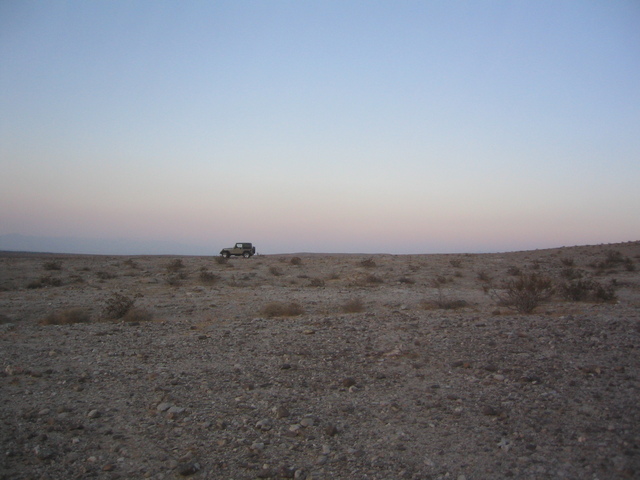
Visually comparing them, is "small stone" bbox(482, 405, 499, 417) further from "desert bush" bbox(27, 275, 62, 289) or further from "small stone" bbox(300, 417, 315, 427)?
"desert bush" bbox(27, 275, 62, 289)

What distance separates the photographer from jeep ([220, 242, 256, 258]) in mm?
48531

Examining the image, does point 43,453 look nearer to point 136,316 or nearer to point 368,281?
point 136,316

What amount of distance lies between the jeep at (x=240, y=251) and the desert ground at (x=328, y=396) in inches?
1350

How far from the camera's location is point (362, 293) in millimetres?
20906

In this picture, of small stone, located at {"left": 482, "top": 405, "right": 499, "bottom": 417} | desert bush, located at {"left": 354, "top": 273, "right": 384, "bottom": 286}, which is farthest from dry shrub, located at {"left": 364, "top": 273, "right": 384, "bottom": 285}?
small stone, located at {"left": 482, "top": 405, "right": 499, "bottom": 417}

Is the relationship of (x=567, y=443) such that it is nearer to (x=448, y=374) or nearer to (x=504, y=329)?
(x=448, y=374)

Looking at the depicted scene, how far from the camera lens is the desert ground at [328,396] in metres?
5.17

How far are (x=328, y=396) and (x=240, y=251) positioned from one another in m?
42.8

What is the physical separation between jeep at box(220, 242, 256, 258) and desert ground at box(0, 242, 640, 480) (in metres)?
34.3

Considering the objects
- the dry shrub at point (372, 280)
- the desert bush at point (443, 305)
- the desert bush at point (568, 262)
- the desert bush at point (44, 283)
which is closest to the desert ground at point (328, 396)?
the desert bush at point (443, 305)

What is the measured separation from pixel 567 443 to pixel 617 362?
3.30m

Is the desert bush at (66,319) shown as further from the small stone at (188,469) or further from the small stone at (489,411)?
the small stone at (489,411)

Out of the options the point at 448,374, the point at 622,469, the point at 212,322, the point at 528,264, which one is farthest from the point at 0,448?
the point at 528,264

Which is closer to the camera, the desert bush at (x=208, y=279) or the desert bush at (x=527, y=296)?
the desert bush at (x=527, y=296)
